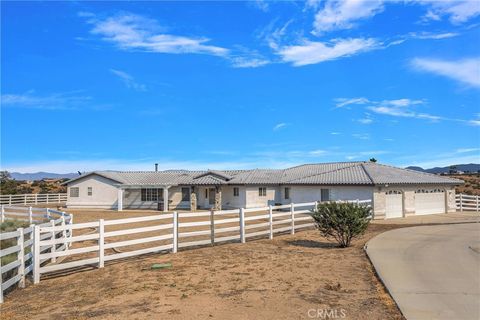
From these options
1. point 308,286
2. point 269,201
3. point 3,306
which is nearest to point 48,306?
point 3,306

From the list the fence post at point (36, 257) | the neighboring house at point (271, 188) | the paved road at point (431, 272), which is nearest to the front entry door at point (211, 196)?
the neighboring house at point (271, 188)

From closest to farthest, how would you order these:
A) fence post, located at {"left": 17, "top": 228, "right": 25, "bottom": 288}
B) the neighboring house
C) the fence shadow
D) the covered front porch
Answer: fence post, located at {"left": 17, "top": 228, "right": 25, "bottom": 288} → the fence shadow → the neighboring house → the covered front porch

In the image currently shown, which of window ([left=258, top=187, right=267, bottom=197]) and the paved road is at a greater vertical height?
window ([left=258, top=187, right=267, bottom=197])

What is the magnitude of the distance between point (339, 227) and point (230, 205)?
24.8 m

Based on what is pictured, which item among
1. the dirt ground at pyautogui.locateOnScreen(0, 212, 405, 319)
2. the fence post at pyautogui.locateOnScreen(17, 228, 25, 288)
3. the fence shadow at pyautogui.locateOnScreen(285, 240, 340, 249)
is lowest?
the fence shadow at pyautogui.locateOnScreen(285, 240, 340, 249)

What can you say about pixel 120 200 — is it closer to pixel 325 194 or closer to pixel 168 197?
pixel 168 197

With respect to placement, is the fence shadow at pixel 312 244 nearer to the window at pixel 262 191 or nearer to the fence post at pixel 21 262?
the fence post at pixel 21 262

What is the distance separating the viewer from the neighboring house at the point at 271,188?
29.2 metres

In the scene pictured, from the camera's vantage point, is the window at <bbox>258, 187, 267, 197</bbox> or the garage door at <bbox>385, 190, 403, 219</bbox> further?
the window at <bbox>258, 187, 267, 197</bbox>

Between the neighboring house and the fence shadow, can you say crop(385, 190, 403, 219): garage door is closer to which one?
the neighboring house

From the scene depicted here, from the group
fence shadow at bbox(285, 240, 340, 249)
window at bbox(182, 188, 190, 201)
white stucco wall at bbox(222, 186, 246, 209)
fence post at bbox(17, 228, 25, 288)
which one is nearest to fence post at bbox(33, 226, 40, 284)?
fence post at bbox(17, 228, 25, 288)

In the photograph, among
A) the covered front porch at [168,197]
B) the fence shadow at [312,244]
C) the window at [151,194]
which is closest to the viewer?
the fence shadow at [312,244]

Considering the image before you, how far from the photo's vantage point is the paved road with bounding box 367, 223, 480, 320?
7.08 m

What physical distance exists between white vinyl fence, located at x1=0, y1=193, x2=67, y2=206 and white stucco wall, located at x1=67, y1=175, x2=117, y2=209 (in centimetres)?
634
